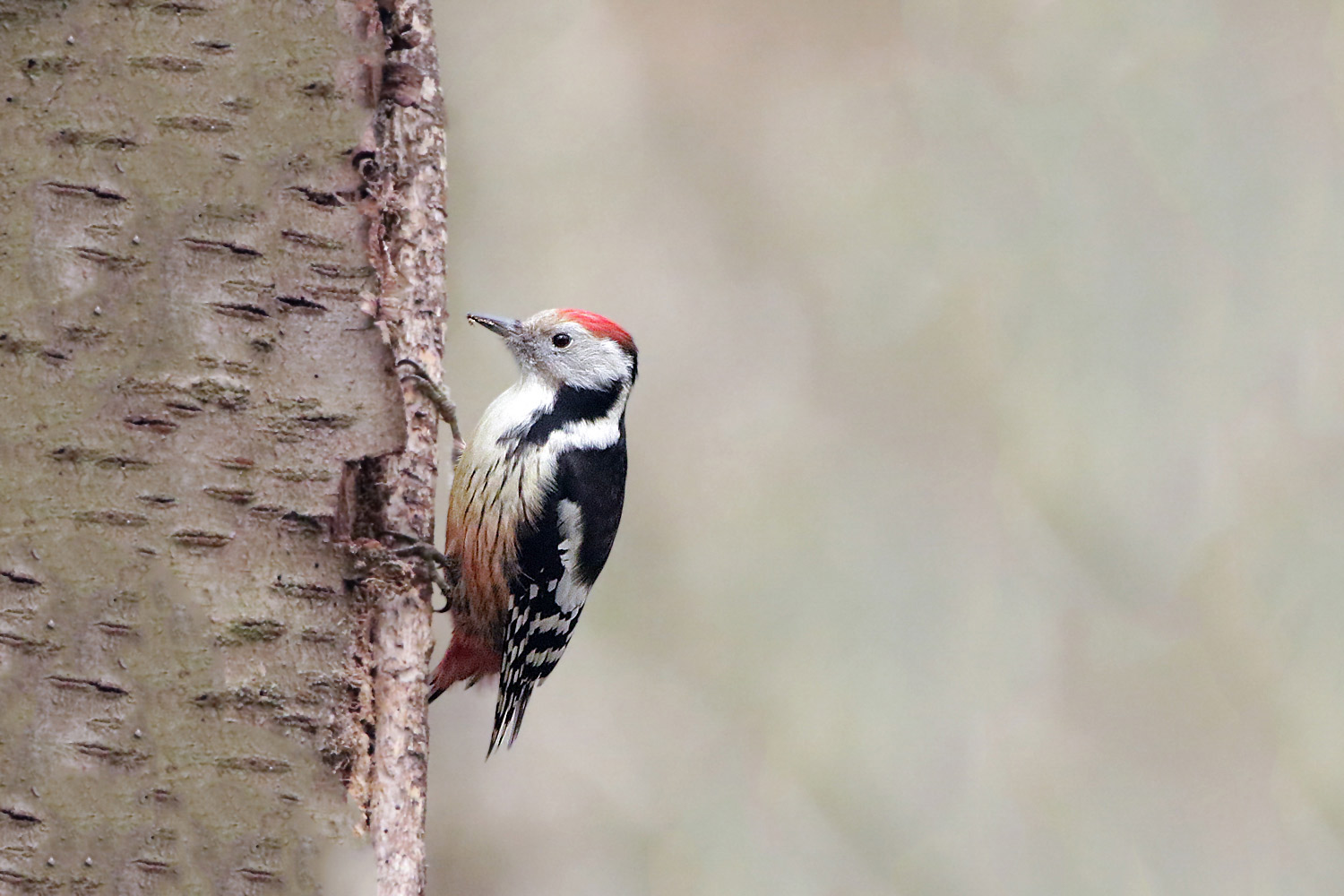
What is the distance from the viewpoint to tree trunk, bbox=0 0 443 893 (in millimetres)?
1433

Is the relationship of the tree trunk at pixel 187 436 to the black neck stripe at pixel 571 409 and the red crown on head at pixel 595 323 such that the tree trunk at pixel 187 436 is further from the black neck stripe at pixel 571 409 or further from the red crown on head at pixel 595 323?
the red crown on head at pixel 595 323

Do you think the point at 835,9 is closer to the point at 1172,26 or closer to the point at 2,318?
the point at 1172,26

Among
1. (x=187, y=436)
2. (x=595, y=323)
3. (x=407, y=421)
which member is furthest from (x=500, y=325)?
(x=187, y=436)

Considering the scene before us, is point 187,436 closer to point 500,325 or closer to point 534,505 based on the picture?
point 534,505

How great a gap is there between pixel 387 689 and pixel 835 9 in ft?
13.2

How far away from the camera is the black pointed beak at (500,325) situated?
9.70 ft

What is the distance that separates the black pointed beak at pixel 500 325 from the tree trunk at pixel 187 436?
1175 millimetres

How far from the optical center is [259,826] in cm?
152

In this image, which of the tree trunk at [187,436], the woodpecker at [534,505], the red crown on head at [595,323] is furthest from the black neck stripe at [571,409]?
the tree trunk at [187,436]

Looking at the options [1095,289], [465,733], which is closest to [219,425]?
[465,733]

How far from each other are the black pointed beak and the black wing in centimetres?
35

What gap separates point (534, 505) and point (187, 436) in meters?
1.29

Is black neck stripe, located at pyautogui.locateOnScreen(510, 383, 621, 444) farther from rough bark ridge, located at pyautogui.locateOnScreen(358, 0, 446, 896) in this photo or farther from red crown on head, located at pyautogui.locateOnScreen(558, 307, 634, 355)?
rough bark ridge, located at pyautogui.locateOnScreen(358, 0, 446, 896)

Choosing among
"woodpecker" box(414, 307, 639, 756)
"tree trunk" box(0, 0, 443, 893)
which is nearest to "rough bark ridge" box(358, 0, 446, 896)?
"tree trunk" box(0, 0, 443, 893)
